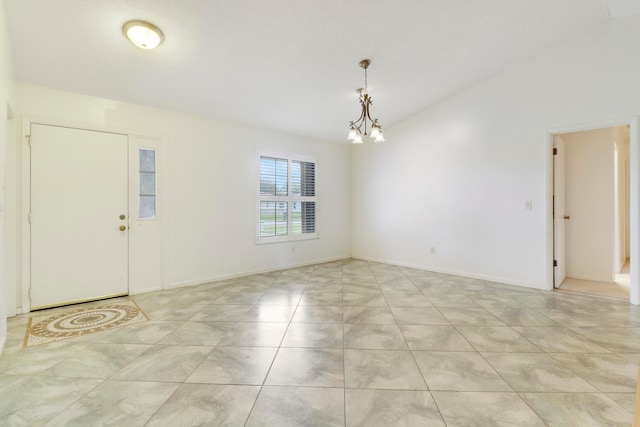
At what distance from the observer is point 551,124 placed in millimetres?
3734

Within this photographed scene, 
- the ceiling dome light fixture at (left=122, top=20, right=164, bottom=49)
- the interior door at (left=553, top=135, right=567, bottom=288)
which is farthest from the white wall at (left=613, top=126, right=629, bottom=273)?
the ceiling dome light fixture at (left=122, top=20, right=164, bottom=49)

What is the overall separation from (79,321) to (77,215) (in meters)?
1.25

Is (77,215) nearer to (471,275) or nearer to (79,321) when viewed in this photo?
(79,321)

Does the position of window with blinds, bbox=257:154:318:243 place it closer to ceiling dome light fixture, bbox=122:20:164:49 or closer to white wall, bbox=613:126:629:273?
ceiling dome light fixture, bbox=122:20:164:49

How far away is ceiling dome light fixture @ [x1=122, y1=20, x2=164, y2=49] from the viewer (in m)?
2.41

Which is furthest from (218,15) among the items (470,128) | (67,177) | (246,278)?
(470,128)

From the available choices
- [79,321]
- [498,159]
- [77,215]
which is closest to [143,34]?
[77,215]

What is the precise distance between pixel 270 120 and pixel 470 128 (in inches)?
126

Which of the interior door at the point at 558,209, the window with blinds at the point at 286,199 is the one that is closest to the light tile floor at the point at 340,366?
the interior door at the point at 558,209

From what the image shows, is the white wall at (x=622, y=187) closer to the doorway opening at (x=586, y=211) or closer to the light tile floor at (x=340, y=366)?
the doorway opening at (x=586, y=211)

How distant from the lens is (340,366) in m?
1.97

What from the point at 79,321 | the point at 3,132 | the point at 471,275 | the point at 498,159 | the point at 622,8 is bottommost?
the point at 79,321

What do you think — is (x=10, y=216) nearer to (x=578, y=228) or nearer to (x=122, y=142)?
(x=122, y=142)

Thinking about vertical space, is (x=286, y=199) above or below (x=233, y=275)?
above
